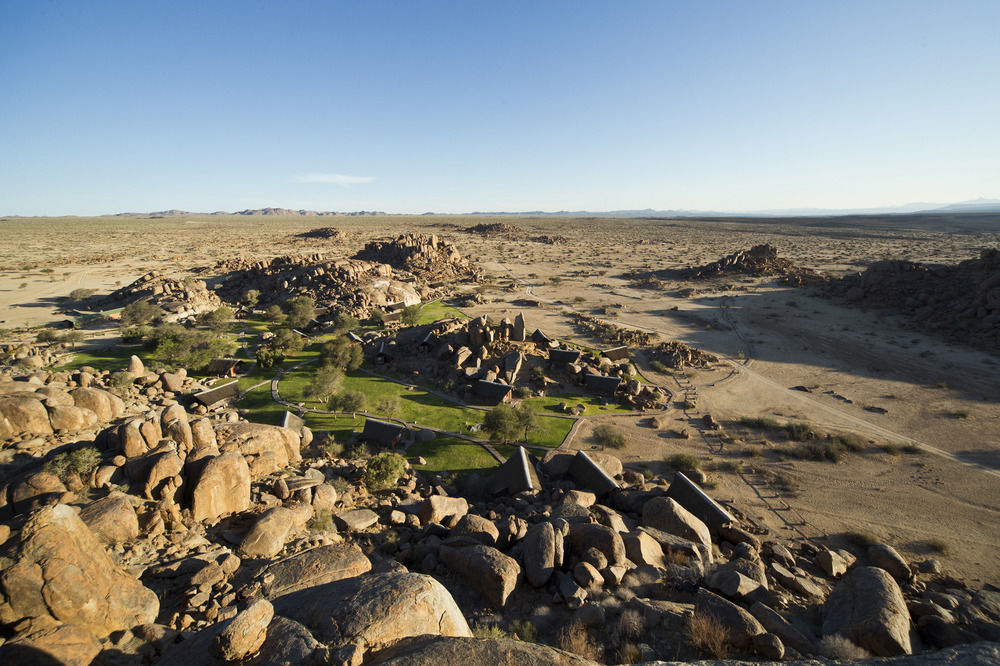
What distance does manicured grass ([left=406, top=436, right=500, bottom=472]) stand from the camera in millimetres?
20656

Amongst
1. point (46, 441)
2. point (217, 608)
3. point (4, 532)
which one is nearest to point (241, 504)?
point (217, 608)

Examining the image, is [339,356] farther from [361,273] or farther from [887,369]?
[887,369]

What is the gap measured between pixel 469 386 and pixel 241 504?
15491 millimetres

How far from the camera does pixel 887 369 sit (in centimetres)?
3152

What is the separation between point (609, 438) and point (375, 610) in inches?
666

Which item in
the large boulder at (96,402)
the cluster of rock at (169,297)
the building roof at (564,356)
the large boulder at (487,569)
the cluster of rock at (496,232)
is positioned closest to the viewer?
the large boulder at (487,569)

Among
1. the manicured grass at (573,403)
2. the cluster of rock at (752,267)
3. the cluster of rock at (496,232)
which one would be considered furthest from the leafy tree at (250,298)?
the cluster of rock at (496,232)

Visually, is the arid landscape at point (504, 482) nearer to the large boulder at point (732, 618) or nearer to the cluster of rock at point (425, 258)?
the large boulder at point (732, 618)

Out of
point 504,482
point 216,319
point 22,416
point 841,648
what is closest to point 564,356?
point 504,482

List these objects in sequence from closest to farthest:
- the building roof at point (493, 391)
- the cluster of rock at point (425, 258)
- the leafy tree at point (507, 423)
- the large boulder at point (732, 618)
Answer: the large boulder at point (732, 618)
the leafy tree at point (507, 423)
the building roof at point (493, 391)
the cluster of rock at point (425, 258)

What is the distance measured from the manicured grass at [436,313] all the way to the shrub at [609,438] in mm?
24727

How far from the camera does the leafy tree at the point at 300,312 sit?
41.7 meters

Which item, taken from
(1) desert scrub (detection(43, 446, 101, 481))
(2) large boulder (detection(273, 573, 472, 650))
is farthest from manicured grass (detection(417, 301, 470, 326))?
(2) large boulder (detection(273, 573, 472, 650))

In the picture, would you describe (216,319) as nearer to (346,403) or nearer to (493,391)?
(346,403)
